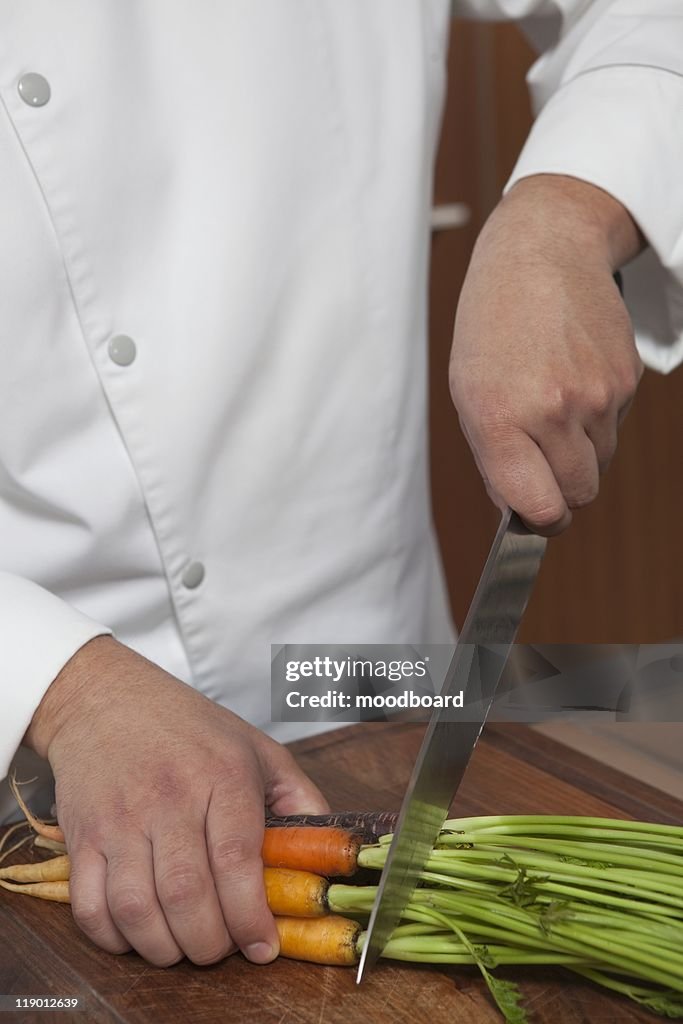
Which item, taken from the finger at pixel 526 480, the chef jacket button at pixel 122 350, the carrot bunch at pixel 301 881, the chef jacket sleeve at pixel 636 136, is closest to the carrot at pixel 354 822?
the carrot bunch at pixel 301 881

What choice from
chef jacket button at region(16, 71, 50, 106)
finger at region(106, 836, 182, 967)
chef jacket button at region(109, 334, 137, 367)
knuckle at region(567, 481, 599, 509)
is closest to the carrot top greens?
finger at region(106, 836, 182, 967)

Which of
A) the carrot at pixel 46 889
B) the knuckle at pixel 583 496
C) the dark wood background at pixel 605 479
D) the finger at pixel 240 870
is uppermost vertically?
the knuckle at pixel 583 496

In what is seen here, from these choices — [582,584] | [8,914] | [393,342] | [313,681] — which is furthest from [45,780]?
[582,584]

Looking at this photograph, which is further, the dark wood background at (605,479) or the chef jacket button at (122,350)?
the dark wood background at (605,479)

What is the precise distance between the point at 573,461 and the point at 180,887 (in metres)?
0.38

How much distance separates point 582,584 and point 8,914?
1915mm

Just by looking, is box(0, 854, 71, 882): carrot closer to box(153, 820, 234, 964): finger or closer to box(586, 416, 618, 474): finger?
box(153, 820, 234, 964): finger

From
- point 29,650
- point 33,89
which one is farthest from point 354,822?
point 33,89

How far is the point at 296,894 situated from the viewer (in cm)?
76

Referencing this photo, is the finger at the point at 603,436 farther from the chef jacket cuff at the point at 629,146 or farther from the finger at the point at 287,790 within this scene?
the finger at the point at 287,790

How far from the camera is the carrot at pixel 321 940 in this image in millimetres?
728

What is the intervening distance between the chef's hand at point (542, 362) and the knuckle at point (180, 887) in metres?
0.31

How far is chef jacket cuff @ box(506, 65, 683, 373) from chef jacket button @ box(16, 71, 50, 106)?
365mm

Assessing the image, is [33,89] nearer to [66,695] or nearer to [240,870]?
[66,695]
